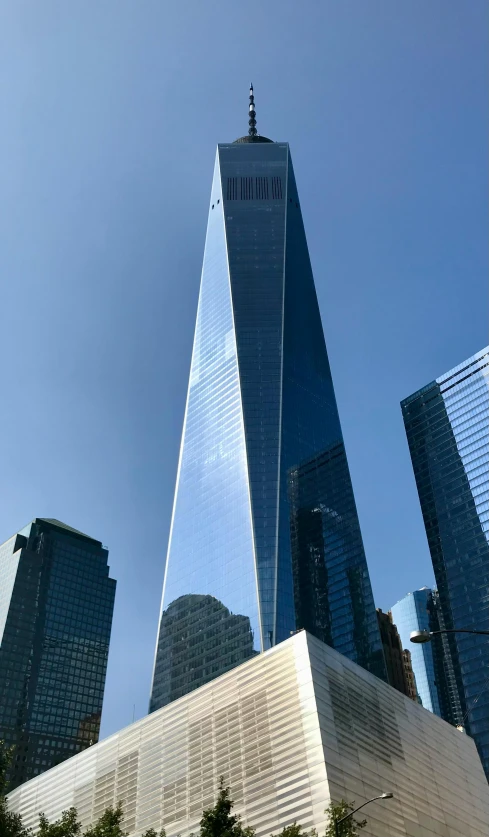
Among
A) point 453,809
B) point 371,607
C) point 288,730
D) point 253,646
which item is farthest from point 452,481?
point 288,730

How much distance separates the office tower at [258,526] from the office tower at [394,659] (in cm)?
1000

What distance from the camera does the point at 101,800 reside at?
265 ft

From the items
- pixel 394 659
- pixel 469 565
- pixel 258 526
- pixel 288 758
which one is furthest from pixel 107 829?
pixel 469 565

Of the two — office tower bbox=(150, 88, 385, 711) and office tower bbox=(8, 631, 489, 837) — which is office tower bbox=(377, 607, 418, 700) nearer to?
office tower bbox=(150, 88, 385, 711)

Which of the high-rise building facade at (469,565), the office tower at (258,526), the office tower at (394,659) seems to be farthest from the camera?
the office tower at (394,659)

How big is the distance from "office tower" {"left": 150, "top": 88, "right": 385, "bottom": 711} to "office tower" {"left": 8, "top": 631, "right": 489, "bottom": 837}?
219ft

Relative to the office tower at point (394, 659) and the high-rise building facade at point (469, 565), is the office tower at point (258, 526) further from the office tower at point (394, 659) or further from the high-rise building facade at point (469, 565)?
the high-rise building facade at point (469, 565)

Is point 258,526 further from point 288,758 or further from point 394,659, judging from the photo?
point 288,758

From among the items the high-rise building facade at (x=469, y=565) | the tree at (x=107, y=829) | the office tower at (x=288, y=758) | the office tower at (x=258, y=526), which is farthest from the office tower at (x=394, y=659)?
the tree at (x=107, y=829)

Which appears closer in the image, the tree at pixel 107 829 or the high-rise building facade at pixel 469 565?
the tree at pixel 107 829

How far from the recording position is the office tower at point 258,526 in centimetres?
15938

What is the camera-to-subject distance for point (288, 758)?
63188mm

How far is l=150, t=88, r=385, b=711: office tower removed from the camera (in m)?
159

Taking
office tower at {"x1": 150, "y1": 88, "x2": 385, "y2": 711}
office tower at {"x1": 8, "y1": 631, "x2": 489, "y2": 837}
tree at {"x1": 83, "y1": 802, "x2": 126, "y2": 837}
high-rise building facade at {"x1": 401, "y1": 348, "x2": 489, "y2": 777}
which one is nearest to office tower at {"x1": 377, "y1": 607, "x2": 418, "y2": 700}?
office tower at {"x1": 150, "y1": 88, "x2": 385, "y2": 711}
